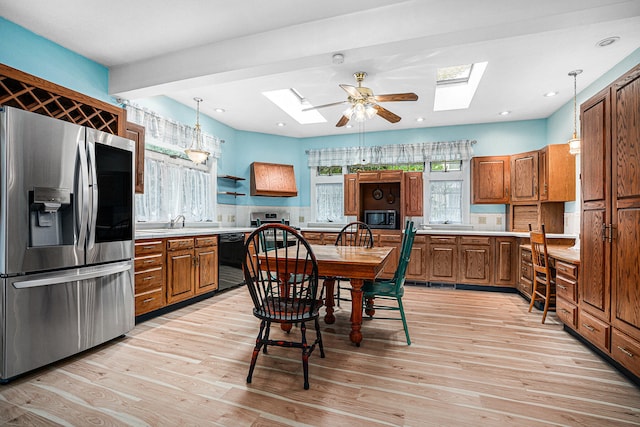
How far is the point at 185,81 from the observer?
Result: 313cm

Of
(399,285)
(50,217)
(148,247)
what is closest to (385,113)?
(399,285)

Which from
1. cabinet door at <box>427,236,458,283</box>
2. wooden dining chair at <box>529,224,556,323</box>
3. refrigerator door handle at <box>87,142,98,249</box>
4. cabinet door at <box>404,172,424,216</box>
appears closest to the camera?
refrigerator door handle at <box>87,142,98,249</box>

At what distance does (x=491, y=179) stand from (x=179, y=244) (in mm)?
4682

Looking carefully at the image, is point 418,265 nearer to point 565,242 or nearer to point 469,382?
point 565,242

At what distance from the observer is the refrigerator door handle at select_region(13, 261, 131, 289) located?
203cm

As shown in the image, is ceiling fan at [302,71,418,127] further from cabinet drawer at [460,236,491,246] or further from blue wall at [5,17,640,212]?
cabinet drawer at [460,236,491,246]

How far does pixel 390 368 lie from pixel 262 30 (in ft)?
9.73

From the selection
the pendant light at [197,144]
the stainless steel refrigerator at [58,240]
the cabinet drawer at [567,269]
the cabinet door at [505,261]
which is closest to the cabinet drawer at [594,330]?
the cabinet drawer at [567,269]

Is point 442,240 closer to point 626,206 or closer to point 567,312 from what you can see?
point 567,312

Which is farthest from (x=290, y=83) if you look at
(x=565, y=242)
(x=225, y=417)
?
(x=565, y=242)

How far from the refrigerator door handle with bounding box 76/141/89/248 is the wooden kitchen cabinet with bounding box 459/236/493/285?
15.2 feet

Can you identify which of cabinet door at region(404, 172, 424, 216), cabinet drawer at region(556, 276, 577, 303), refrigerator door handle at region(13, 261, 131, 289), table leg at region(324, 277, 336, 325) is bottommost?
table leg at region(324, 277, 336, 325)

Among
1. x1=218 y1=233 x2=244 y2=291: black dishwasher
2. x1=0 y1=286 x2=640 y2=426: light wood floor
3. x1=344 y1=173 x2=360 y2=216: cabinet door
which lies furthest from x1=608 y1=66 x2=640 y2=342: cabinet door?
x1=218 y1=233 x2=244 y2=291: black dishwasher

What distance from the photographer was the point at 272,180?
19.0 ft
